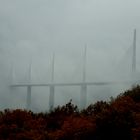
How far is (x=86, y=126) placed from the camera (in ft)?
89.9

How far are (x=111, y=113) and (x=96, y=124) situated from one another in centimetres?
93

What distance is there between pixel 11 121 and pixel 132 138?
9.81 metres

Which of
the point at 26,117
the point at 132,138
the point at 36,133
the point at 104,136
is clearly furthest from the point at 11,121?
the point at 132,138

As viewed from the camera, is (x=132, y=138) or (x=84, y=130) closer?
(x=132, y=138)

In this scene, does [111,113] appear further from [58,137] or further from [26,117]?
[26,117]

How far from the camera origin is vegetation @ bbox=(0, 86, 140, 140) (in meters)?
26.3

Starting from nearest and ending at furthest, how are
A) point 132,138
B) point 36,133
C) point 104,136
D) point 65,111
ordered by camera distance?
1. point 132,138
2. point 104,136
3. point 36,133
4. point 65,111

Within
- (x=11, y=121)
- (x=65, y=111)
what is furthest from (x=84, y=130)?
(x=65, y=111)

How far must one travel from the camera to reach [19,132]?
30.7 m

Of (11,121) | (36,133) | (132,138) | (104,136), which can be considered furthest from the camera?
(11,121)

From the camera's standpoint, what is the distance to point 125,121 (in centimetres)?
2652

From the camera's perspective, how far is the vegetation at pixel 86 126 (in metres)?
26.3

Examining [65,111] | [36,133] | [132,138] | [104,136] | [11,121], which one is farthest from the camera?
[65,111]

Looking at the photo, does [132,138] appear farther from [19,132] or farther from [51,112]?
[51,112]
